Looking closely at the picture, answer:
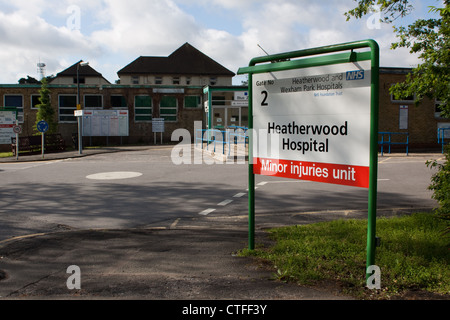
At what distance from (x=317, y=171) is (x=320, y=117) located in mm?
615

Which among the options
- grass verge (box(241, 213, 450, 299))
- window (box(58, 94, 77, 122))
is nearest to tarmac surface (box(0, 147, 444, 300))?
grass verge (box(241, 213, 450, 299))

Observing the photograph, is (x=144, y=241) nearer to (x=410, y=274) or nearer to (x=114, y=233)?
(x=114, y=233)

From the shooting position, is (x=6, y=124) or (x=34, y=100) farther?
(x=34, y=100)

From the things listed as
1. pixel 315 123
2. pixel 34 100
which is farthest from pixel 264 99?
pixel 34 100

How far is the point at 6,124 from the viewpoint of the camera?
2834cm

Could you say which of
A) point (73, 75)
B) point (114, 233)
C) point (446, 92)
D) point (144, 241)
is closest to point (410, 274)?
point (446, 92)

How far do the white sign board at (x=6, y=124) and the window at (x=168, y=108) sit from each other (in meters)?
13.8

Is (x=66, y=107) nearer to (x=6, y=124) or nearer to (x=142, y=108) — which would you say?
(x=142, y=108)

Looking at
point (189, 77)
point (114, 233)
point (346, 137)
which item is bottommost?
point (114, 233)

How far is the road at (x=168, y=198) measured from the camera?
8445 mm

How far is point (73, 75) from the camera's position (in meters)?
74.6

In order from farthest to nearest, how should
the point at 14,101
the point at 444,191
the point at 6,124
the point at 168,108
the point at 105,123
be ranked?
the point at 168,108, the point at 14,101, the point at 105,123, the point at 6,124, the point at 444,191

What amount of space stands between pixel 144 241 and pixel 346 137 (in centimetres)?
334
